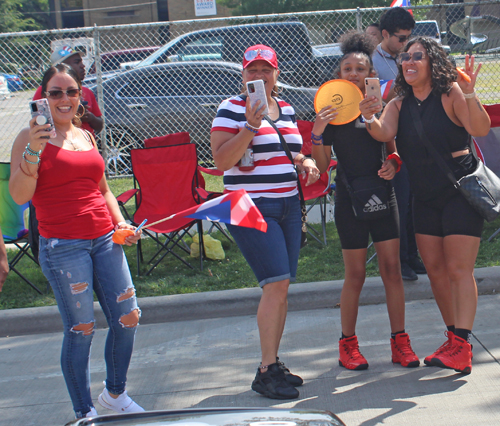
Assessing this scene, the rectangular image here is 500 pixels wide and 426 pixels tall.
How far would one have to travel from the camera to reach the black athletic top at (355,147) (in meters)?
3.50

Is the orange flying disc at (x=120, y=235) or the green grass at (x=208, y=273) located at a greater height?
the orange flying disc at (x=120, y=235)

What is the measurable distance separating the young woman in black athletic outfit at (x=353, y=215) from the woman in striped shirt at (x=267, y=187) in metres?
0.30

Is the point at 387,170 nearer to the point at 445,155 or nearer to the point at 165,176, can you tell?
the point at 445,155

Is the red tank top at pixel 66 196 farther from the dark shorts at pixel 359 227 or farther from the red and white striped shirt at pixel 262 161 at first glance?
the dark shorts at pixel 359 227

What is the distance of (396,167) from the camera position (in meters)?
3.54

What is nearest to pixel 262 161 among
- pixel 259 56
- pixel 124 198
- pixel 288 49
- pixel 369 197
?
pixel 259 56

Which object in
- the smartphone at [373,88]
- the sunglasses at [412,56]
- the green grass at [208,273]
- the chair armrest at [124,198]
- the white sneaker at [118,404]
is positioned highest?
the sunglasses at [412,56]

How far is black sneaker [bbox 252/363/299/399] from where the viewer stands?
331cm

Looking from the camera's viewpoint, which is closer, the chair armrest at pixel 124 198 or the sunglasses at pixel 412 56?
the sunglasses at pixel 412 56

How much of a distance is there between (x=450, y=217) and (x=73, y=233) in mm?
2115

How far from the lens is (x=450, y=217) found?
340 centimetres

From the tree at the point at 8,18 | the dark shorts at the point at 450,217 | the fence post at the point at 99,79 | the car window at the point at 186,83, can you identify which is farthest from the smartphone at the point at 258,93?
the tree at the point at 8,18

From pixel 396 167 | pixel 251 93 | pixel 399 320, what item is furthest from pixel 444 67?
pixel 399 320

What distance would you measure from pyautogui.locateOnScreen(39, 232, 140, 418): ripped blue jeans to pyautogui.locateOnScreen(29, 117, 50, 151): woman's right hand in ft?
1.67
